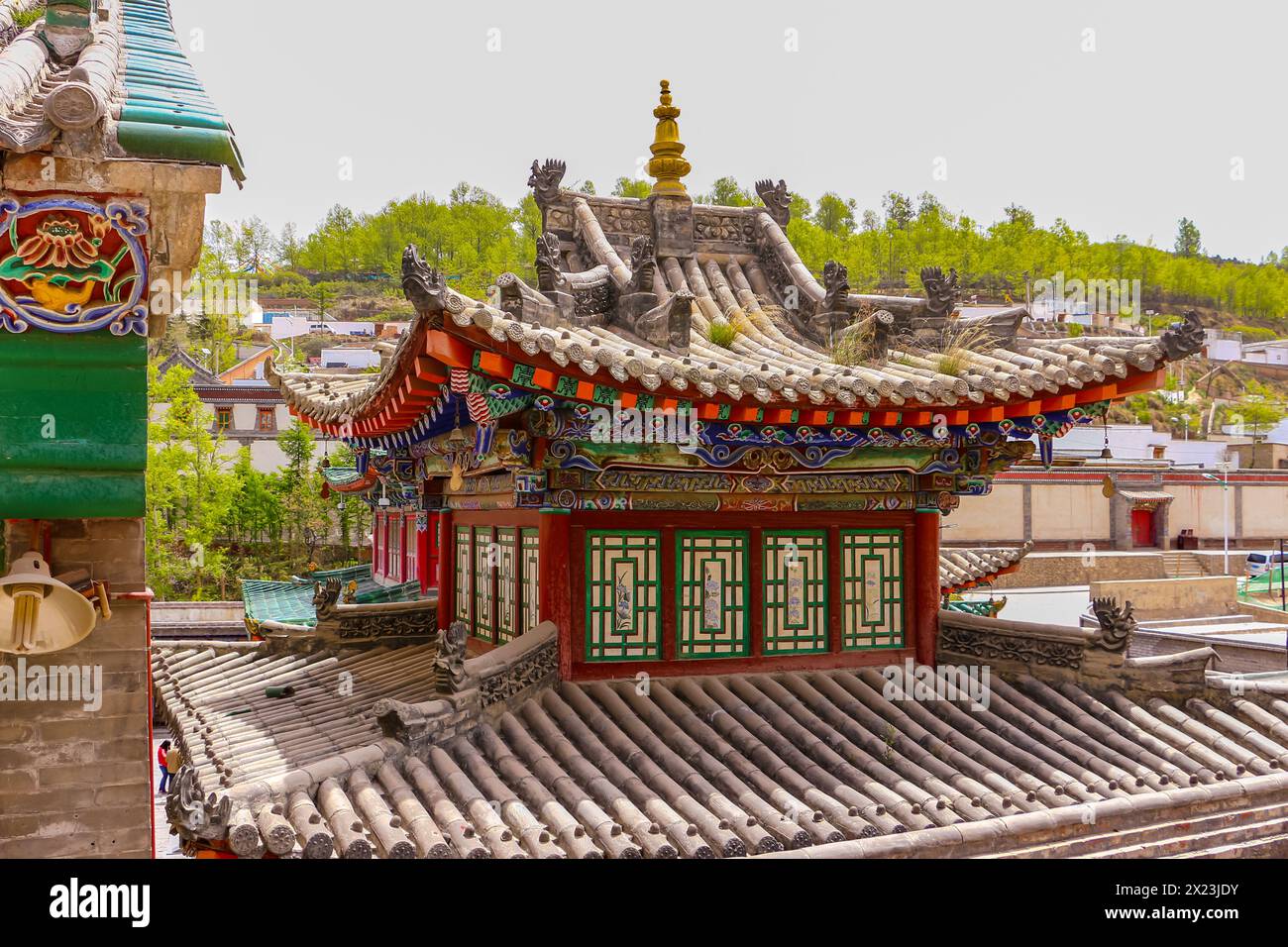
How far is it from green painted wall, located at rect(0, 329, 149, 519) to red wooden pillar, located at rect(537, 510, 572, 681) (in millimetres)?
3561

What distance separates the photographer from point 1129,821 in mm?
7949

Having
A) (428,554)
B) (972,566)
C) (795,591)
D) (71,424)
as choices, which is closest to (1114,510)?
(972,566)

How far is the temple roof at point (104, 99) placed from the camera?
18.5ft

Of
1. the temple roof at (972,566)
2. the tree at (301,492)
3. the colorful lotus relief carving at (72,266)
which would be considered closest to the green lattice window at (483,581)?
the colorful lotus relief carving at (72,266)

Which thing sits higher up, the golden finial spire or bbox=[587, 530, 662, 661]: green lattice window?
the golden finial spire

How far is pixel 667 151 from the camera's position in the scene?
11.1 metres

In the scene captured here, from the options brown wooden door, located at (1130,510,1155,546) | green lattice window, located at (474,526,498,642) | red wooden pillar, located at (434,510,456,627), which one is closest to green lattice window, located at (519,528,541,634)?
green lattice window, located at (474,526,498,642)

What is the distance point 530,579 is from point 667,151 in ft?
15.0

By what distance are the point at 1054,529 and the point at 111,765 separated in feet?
154

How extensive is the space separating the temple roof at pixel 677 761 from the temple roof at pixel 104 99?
3.49 meters

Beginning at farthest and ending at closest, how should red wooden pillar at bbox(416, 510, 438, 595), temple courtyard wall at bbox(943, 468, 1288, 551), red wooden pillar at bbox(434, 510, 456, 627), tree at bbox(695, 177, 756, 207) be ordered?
tree at bbox(695, 177, 756, 207)
temple courtyard wall at bbox(943, 468, 1288, 551)
red wooden pillar at bbox(416, 510, 438, 595)
red wooden pillar at bbox(434, 510, 456, 627)

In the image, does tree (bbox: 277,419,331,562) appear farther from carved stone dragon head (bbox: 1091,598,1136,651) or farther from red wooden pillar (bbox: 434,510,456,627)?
carved stone dragon head (bbox: 1091,598,1136,651)

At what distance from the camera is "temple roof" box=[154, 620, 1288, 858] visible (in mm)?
6773

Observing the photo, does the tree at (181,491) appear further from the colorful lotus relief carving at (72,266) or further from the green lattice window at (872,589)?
the colorful lotus relief carving at (72,266)
